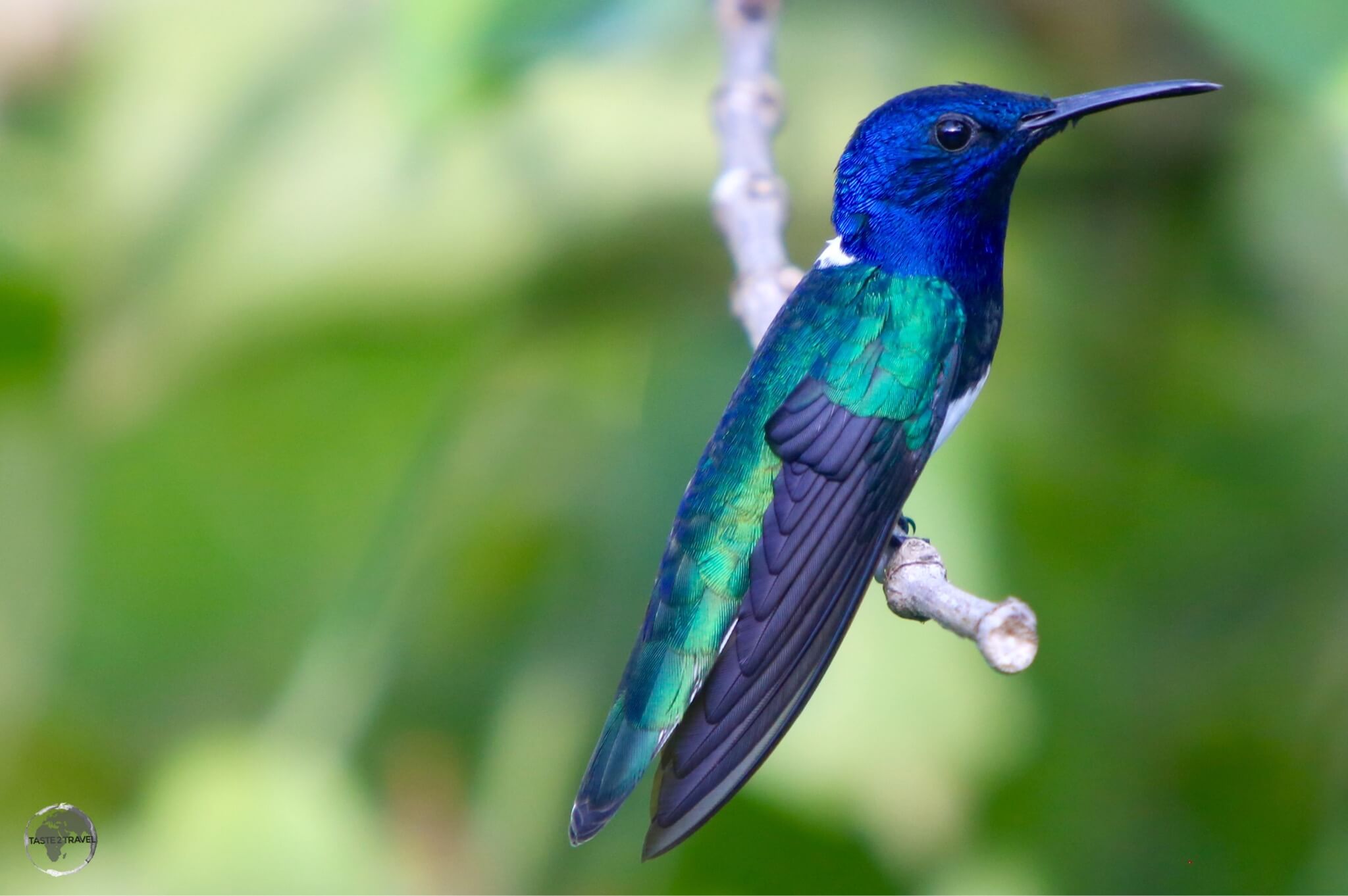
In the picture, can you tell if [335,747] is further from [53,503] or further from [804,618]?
[804,618]

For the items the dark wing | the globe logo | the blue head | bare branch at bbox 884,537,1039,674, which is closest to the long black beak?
the blue head

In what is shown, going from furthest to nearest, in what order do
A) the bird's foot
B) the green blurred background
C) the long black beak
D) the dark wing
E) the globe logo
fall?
the globe logo, the green blurred background, the long black beak, the bird's foot, the dark wing

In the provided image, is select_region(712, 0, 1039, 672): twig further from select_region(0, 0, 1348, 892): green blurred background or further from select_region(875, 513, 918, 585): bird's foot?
select_region(875, 513, 918, 585): bird's foot

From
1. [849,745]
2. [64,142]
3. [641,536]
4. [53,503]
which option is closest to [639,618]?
[641,536]

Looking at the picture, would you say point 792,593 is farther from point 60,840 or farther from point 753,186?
point 60,840

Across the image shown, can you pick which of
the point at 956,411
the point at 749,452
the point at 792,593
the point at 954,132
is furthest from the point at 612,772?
the point at 954,132
